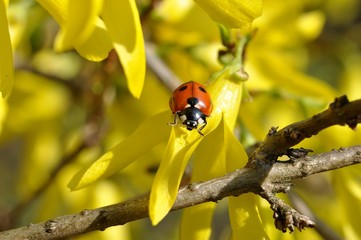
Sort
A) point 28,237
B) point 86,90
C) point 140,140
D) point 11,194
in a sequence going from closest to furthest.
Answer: point 28,237 < point 140,140 < point 86,90 < point 11,194

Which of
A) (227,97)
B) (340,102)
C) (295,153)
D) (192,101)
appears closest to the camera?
(340,102)

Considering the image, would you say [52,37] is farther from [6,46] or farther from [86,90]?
[6,46]

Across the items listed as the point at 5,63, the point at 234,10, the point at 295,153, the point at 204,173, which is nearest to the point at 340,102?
the point at 295,153

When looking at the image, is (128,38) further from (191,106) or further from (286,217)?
(286,217)

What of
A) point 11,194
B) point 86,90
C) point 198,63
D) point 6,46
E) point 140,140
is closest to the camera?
point 6,46

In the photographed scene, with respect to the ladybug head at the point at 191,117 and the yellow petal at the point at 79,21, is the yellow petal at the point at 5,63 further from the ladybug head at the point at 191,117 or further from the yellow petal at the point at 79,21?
the ladybug head at the point at 191,117

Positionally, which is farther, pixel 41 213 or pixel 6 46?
pixel 41 213

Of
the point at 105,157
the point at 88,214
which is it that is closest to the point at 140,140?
the point at 105,157
